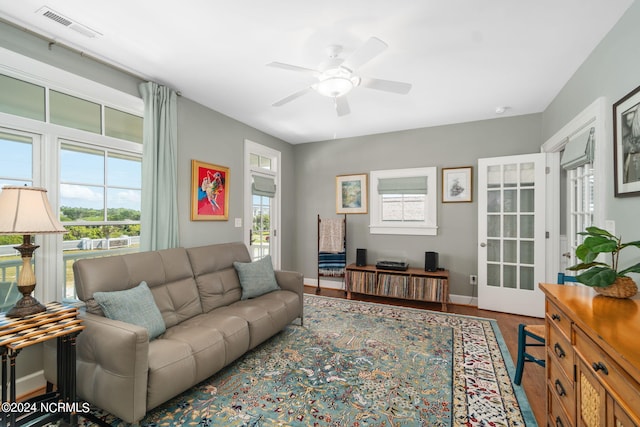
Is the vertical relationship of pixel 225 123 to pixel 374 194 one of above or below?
above

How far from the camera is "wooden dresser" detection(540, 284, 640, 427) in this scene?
0.88m

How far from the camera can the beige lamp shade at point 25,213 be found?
5.17 feet

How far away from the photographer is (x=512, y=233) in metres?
3.74

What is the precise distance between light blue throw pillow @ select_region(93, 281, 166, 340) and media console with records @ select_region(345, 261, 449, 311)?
9.10 ft

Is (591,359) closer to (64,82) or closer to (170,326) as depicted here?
(170,326)

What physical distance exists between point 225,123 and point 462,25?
9.29 feet

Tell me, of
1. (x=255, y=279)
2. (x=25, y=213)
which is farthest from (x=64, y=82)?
(x=255, y=279)

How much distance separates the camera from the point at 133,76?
2699 millimetres

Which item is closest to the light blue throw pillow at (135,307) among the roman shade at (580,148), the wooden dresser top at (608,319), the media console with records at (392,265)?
the wooden dresser top at (608,319)

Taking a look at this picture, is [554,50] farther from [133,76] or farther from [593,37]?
[133,76]

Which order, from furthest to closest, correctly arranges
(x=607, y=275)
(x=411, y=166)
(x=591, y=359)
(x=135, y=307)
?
(x=411, y=166) → (x=135, y=307) → (x=607, y=275) → (x=591, y=359)

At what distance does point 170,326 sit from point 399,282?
290 centimetres

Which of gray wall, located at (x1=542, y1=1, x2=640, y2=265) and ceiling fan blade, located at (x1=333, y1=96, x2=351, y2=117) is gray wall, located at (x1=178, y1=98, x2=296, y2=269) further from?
gray wall, located at (x1=542, y1=1, x2=640, y2=265)

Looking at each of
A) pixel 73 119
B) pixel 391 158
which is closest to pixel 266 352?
pixel 73 119
